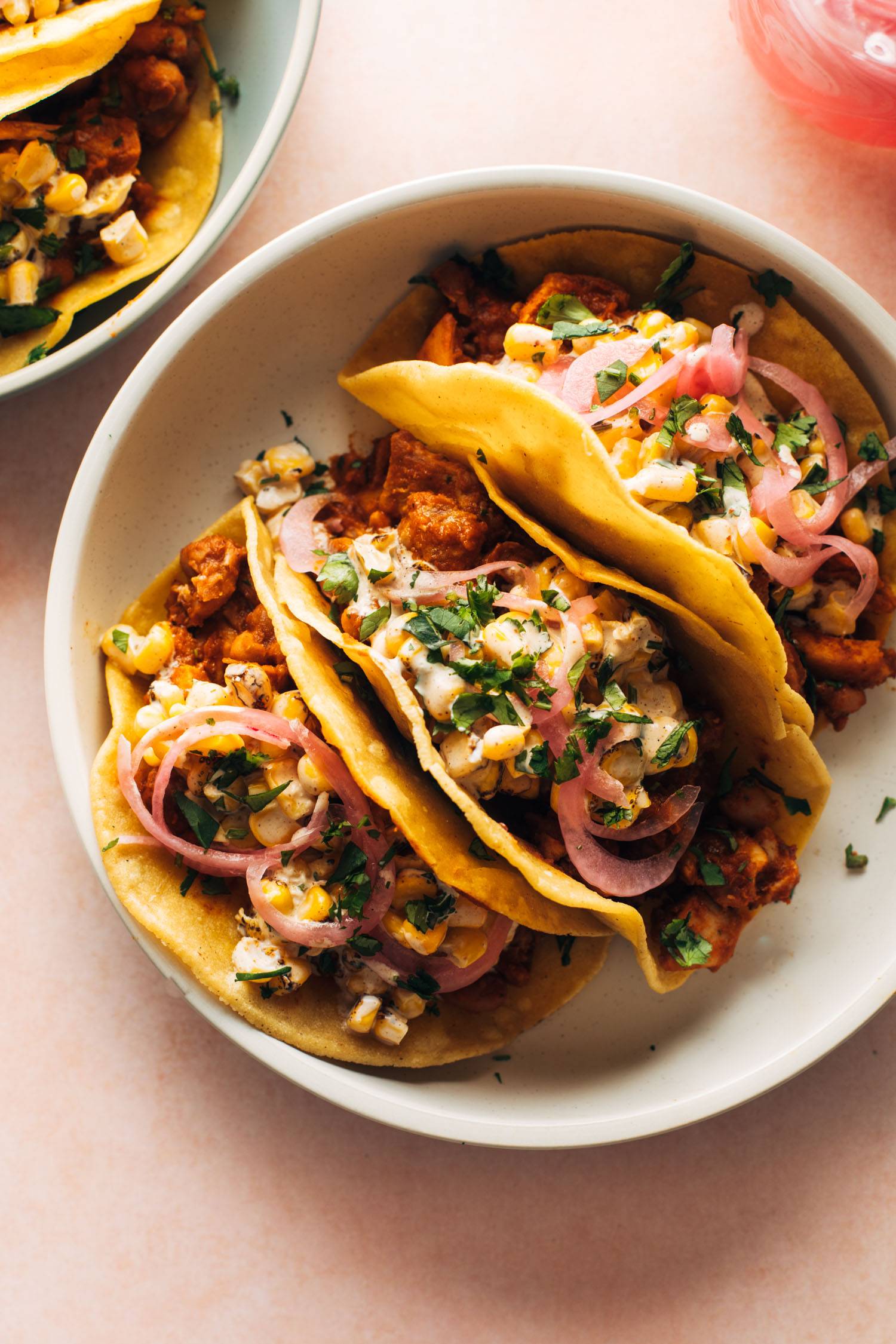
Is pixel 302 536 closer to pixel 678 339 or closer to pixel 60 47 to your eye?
pixel 678 339

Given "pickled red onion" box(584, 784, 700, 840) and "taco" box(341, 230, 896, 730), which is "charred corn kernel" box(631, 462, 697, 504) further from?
"pickled red onion" box(584, 784, 700, 840)

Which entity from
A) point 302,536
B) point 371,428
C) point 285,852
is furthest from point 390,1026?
point 371,428

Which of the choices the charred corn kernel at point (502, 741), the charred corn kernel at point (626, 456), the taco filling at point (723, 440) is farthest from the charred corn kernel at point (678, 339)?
the charred corn kernel at point (502, 741)

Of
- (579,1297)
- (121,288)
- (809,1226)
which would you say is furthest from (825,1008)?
(121,288)

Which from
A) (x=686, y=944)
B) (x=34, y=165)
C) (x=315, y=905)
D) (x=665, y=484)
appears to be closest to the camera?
(x=665, y=484)

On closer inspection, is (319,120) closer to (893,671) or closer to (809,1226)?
(893,671)

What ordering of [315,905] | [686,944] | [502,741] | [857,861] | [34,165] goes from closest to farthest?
[502,741], [315,905], [686,944], [34,165], [857,861]
